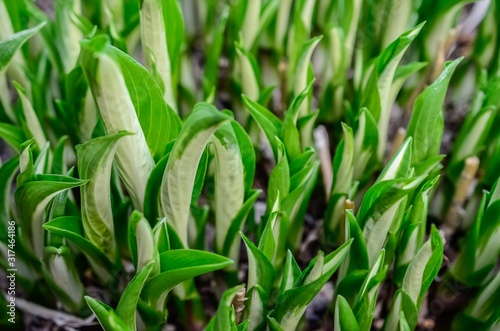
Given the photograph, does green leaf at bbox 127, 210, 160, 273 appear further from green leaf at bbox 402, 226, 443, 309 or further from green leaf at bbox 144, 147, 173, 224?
green leaf at bbox 402, 226, 443, 309

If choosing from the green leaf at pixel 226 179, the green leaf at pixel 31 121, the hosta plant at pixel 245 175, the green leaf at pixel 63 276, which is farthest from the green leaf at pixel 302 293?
the green leaf at pixel 31 121

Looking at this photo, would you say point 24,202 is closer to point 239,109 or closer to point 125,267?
point 125,267

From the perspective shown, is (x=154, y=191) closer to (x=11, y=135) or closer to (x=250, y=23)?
(x=11, y=135)

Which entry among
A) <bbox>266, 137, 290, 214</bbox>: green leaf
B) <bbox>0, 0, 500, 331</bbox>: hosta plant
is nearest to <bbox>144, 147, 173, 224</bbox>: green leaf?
<bbox>0, 0, 500, 331</bbox>: hosta plant

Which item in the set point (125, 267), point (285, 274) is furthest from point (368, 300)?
point (125, 267)

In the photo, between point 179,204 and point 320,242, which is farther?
point 320,242

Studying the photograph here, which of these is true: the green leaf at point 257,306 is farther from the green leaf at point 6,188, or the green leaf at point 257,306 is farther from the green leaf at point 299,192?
the green leaf at point 6,188
